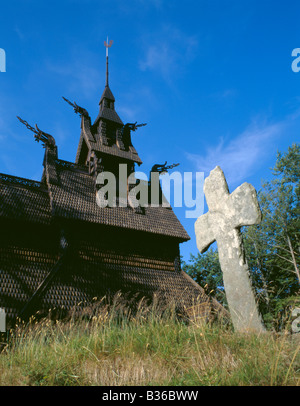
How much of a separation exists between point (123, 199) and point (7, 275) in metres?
7.44

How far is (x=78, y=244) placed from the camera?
46.0 ft

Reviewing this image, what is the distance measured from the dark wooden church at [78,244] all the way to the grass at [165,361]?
5510 millimetres

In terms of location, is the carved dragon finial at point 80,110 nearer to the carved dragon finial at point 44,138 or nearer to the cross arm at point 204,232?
the carved dragon finial at point 44,138

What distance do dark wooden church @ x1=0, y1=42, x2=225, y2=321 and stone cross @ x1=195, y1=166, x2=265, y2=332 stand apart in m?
4.50

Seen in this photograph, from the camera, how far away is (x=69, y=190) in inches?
621

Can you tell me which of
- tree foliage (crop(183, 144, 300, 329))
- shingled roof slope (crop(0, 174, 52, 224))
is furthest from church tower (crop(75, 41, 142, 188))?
tree foliage (crop(183, 144, 300, 329))

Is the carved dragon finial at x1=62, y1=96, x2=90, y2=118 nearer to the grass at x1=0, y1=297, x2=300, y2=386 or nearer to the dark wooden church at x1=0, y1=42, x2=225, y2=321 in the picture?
the dark wooden church at x1=0, y1=42, x2=225, y2=321

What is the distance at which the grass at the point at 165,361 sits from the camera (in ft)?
11.2

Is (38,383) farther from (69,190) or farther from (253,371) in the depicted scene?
(69,190)

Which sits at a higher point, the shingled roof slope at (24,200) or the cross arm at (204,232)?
the shingled roof slope at (24,200)

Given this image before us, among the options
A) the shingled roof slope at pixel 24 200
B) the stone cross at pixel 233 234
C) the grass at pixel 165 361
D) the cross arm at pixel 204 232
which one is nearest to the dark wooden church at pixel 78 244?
the shingled roof slope at pixel 24 200

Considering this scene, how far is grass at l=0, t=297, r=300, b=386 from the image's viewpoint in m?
3.42

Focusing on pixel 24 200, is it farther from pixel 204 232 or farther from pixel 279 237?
pixel 279 237

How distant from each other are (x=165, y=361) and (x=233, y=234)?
2.62m
